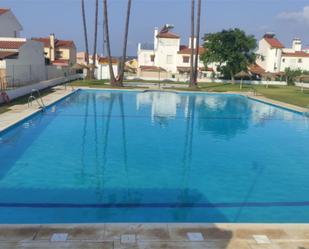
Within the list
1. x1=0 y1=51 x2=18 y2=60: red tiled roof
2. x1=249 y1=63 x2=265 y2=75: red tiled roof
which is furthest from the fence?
x1=249 y1=63 x2=265 y2=75: red tiled roof

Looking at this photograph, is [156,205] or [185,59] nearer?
[156,205]

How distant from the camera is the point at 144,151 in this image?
11148 millimetres

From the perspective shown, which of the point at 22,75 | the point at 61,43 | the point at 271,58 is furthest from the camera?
the point at 61,43

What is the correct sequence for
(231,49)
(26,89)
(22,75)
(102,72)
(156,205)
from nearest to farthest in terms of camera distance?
1. (156,205)
2. (26,89)
3. (22,75)
4. (231,49)
5. (102,72)

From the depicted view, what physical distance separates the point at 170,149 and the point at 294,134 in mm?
6287

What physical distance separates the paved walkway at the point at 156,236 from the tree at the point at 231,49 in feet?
127

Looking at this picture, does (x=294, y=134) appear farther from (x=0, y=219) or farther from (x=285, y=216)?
(x=0, y=219)

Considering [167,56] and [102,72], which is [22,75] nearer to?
[102,72]

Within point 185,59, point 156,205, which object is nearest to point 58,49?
point 185,59

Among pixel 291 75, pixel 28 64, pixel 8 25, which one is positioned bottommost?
pixel 28 64

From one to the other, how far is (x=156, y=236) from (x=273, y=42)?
5835 centimetres

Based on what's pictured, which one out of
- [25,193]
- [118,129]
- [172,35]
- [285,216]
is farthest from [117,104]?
[172,35]

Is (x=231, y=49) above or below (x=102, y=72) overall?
above

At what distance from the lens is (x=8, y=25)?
3822 centimetres
